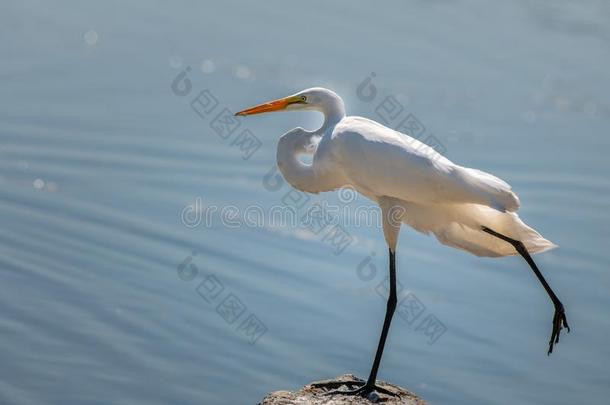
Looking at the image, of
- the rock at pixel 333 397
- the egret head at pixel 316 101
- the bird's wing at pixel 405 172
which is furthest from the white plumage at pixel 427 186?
the rock at pixel 333 397

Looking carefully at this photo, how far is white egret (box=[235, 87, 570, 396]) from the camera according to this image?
7.28 m

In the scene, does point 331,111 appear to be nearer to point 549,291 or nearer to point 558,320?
point 549,291

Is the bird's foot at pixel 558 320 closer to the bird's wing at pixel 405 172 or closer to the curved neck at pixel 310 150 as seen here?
the bird's wing at pixel 405 172

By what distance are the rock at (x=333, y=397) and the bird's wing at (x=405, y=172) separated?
116 cm

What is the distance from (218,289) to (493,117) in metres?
3.86

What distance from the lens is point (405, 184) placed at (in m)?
7.41

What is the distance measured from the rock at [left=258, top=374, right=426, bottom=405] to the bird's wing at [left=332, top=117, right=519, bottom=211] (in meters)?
1.16

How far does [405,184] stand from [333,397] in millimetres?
1340

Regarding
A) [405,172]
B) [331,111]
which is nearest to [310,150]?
[331,111]

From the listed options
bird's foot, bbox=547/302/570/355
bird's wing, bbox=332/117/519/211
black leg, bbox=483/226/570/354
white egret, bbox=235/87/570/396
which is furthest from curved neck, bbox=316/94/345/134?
bird's foot, bbox=547/302/570/355

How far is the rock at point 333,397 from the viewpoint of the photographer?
6816 millimetres

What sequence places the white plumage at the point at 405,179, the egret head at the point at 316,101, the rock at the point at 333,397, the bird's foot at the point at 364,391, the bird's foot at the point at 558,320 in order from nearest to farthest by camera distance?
the rock at the point at 333,397 → the bird's foot at the point at 364,391 → the bird's foot at the point at 558,320 → the white plumage at the point at 405,179 → the egret head at the point at 316,101

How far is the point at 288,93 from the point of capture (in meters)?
12.2

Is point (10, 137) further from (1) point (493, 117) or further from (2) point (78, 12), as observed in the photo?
(1) point (493, 117)
